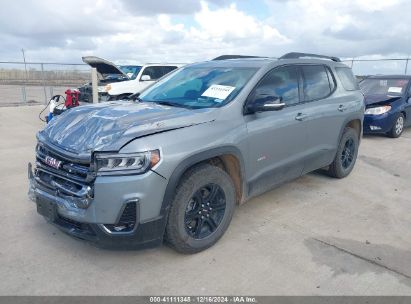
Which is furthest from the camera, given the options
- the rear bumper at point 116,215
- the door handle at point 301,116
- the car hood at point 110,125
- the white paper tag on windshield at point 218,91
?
the door handle at point 301,116

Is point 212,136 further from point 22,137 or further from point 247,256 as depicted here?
point 22,137

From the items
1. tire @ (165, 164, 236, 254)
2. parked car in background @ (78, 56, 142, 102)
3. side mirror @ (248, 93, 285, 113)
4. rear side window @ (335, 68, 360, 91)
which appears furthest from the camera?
parked car in background @ (78, 56, 142, 102)

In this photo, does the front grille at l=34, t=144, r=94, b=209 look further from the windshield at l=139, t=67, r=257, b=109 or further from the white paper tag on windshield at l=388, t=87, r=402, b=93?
the white paper tag on windshield at l=388, t=87, r=402, b=93

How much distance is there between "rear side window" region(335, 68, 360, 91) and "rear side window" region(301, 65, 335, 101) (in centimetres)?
34

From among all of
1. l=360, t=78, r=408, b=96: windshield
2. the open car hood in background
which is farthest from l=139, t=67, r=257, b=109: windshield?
l=360, t=78, r=408, b=96: windshield

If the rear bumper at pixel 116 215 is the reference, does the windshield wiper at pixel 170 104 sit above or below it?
above

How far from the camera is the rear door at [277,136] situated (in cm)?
386

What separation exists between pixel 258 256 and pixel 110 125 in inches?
70.8

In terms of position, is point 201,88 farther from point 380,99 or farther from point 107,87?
point 107,87

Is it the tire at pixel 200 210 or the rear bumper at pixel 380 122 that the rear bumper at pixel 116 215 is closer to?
the tire at pixel 200 210

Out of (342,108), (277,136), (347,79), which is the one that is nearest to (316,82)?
(342,108)

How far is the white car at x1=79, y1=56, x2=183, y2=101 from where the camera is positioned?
1215 cm

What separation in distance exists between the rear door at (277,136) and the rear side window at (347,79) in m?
1.30

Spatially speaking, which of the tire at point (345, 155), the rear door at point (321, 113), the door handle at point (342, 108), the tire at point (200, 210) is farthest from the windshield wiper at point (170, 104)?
the tire at point (345, 155)
